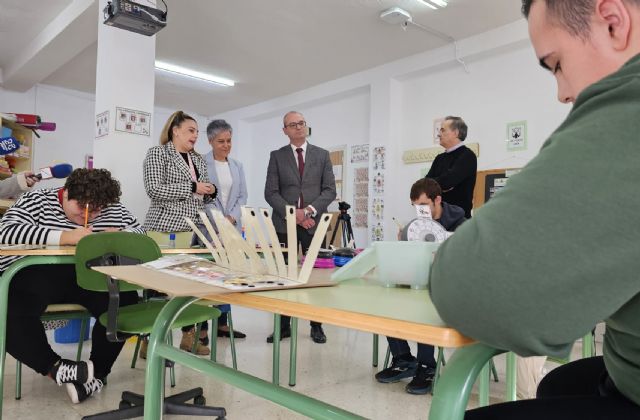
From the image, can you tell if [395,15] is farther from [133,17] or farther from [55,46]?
[55,46]

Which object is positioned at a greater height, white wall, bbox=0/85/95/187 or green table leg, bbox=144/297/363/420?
white wall, bbox=0/85/95/187

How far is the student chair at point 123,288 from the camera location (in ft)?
5.54

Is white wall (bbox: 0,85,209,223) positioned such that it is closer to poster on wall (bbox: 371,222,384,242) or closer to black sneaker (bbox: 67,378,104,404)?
poster on wall (bbox: 371,222,384,242)

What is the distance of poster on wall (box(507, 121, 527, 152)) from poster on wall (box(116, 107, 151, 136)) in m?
3.15

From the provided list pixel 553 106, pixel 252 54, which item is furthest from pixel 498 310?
pixel 252 54

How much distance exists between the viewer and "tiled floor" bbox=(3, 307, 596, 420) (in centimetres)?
189

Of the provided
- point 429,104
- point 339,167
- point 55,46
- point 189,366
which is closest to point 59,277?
point 189,366

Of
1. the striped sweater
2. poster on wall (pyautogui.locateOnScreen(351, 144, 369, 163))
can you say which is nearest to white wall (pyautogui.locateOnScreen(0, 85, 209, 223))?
poster on wall (pyautogui.locateOnScreen(351, 144, 369, 163))

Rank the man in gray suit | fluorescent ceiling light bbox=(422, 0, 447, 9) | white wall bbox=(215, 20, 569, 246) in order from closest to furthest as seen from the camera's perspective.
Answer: the man in gray suit < fluorescent ceiling light bbox=(422, 0, 447, 9) < white wall bbox=(215, 20, 569, 246)

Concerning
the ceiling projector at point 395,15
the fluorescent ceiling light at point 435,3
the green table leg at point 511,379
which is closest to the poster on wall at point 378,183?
the ceiling projector at point 395,15

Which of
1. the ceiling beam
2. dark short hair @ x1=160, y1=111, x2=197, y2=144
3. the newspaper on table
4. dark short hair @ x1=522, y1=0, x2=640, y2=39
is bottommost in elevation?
the newspaper on table

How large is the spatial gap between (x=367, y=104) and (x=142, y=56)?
3.07m

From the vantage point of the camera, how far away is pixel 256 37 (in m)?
4.89

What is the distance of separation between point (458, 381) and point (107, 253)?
1546 millimetres
